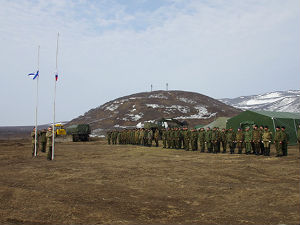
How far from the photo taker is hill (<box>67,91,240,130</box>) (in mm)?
66562

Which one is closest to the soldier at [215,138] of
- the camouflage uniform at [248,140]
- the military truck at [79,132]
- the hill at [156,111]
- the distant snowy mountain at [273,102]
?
the camouflage uniform at [248,140]

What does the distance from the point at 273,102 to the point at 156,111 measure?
5746 centimetres

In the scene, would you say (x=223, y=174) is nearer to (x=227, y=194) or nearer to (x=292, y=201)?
(x=227, y=194)

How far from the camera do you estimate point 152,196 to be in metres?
6.53

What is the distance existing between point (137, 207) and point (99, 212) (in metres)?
0.78

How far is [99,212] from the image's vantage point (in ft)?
17.2

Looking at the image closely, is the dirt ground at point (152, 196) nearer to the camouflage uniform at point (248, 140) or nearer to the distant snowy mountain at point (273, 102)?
the camouflage uniform at point (248, 140)

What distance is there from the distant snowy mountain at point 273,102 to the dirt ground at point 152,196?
83.9m

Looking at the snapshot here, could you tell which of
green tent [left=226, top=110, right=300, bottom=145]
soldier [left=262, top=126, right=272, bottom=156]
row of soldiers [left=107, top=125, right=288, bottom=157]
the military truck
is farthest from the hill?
soldier [left=262, top=126, right=272, bottom=156]

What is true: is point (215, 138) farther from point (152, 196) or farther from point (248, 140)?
point (152, 196)

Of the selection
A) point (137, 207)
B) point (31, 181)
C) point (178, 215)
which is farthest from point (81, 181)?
point (178, 215)

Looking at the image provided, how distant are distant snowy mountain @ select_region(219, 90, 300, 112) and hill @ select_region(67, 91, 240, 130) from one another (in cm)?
2307

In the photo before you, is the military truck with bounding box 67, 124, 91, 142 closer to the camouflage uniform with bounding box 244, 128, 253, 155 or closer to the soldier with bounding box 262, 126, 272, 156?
the camouflage uniform with bounding box 244, 128, 253, 155

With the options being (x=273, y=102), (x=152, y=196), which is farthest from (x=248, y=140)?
(x=273, y=102)
